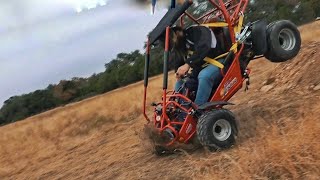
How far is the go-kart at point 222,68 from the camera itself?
6.92m

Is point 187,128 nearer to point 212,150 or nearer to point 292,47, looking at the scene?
point 212,150

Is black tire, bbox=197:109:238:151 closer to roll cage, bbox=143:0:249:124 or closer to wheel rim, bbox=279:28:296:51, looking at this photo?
roll cage, bbox=143:0:249:124

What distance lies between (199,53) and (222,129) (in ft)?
3.50

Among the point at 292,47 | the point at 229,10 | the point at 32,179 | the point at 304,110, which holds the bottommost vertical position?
the point at 32,179

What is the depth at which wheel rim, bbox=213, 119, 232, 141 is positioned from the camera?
691cm

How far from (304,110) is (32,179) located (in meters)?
5.08

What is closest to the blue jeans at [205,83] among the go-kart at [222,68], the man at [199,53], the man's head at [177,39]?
the man at [199,53]

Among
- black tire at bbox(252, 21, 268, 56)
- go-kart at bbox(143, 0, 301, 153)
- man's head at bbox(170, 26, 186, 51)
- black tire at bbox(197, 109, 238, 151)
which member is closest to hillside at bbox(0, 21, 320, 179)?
black tire at bbox(197, 109, 238, 151)

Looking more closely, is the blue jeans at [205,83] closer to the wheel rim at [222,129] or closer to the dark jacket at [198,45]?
the dark jacket at [198,45]

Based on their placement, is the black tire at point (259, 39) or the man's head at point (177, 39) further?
the black tire at point (259, 39)

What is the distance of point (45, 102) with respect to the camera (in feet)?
205

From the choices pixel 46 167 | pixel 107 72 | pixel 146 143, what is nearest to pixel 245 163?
pixel 146 143

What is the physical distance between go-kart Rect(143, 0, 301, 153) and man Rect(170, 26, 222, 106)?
0.12 metres

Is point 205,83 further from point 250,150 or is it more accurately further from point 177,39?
point 250,150
